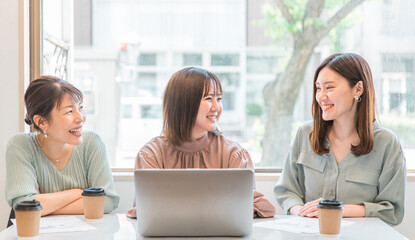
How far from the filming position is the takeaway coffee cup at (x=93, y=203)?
1930 mm

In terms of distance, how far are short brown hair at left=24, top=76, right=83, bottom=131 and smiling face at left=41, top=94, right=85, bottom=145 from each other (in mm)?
20

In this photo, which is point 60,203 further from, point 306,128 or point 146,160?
point 306,128

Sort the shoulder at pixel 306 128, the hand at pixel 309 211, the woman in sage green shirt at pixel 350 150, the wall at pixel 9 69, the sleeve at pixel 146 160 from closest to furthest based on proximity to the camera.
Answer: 1. the hand at pixel 309 211
2. the sleeve at pixel 146 160
3. the woman in sage green shirt at pixel 350 150
4. the shoulder at pixel 306 128
5. the wall at pixel 9 69

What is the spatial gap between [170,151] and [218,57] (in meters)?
0.98

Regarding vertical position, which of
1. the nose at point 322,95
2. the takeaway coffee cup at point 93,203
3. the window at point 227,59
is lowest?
the takeaway coffee cup at point 93,203

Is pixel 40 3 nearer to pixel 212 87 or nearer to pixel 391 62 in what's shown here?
pixel 212 87

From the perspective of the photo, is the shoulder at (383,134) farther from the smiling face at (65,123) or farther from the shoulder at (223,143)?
Answer: the smiling face at (65,123)

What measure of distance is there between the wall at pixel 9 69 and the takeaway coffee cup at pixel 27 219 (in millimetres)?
1285

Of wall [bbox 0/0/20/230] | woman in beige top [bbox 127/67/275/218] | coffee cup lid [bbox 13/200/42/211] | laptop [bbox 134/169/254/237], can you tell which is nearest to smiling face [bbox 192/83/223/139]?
woman in beige top [bbox 127/67/275/218]

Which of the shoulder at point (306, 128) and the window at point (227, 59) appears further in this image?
the window at point (227, 59)

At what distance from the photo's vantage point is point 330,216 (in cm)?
168

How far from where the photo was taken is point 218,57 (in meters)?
3.06

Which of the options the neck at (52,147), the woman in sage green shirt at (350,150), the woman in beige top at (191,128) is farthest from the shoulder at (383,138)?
the neck at (52,147)

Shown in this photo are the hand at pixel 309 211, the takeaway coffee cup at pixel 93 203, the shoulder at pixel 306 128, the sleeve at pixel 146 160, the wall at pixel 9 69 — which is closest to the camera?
the takeaway coffee cup at pixel 93 203
